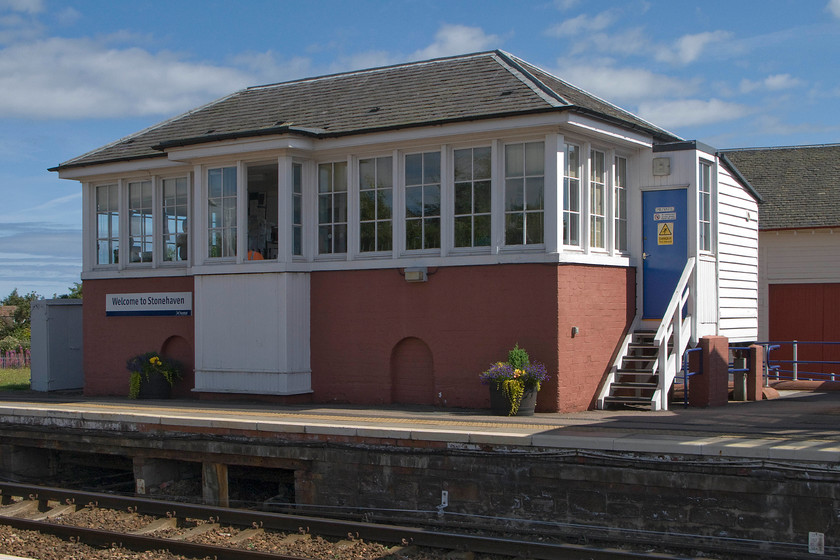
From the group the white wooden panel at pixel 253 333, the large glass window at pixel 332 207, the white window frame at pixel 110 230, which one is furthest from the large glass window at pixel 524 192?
the white window frame at pixel 110 230

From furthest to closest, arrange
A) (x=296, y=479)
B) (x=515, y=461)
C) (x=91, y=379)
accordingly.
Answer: (x=91, y=379) → (x=296, y=479) → (x=515, y=461)

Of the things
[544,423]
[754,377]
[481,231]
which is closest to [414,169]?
[481,231]

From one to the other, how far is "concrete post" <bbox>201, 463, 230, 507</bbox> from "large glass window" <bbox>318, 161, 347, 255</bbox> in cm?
442

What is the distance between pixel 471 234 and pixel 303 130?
3.13m

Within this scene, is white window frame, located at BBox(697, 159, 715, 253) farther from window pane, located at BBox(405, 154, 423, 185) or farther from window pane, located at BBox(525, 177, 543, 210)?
window pane, located at BBox(405, 154, 423, 185)

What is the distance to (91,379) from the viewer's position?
17.6m

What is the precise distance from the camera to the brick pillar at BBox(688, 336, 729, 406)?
539 inches

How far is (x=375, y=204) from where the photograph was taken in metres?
14.5

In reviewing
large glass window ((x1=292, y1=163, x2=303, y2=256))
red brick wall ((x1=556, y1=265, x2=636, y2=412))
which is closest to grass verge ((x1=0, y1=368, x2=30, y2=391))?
large glass window ((x1=292, y1=163, x2=303, y2=256))

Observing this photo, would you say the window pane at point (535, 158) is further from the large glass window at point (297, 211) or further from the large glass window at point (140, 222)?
the large glass window at point (140, 222)

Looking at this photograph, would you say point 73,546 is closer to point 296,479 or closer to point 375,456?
point 296,479

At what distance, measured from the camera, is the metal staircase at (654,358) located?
12977 millimetres

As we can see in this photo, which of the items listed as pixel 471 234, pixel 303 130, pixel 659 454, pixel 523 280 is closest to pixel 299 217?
pixel 303 130

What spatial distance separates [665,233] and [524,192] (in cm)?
272
